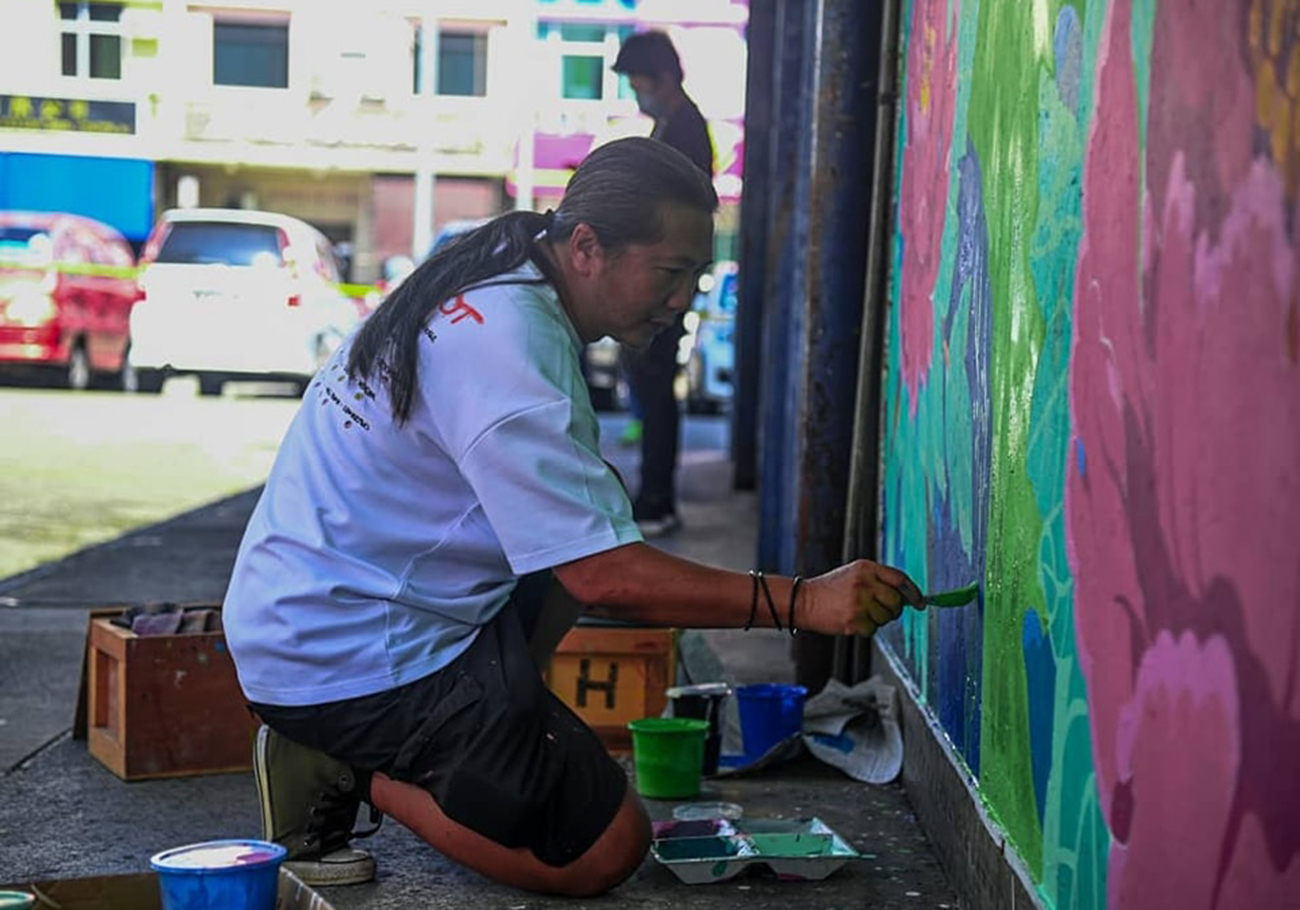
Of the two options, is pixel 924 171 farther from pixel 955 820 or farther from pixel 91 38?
pixel 91 38

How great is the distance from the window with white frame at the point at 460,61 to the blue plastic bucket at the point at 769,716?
30205 mm

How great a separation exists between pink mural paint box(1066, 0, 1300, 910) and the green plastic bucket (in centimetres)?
177

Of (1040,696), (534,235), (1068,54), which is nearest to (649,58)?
(534,235)

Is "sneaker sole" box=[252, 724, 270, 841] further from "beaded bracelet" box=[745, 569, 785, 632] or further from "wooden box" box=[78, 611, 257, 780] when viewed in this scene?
"beaded bracelet" box=[745, 569, 785, 632]

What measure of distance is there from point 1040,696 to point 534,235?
124 centimetres

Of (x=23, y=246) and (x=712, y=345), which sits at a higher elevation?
(x=23, y=246)

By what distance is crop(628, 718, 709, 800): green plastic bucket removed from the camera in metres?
4.41

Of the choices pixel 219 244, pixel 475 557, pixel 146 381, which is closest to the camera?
pixel 475 557

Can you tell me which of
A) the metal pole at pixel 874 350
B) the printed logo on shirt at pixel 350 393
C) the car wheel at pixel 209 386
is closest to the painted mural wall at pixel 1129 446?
the printed logo on shirt at pixel 350 393

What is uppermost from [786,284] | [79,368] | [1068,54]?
[1068,54]

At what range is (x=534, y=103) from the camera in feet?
109

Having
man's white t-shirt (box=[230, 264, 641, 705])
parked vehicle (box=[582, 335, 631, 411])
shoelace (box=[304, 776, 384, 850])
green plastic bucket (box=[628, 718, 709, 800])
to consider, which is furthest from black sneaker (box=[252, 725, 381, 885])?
parked vehicle (box=[582, 335, 631, 411])

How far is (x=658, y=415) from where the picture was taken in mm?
8758

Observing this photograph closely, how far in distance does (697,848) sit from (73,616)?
3651mm
